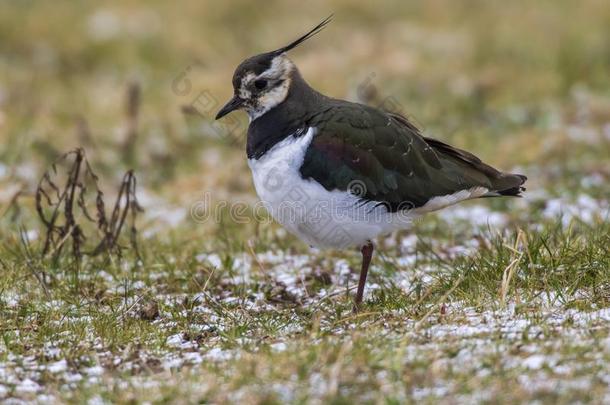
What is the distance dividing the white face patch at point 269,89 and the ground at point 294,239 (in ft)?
3.69

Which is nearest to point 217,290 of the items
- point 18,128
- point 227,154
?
point 227,154

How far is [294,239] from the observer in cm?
678

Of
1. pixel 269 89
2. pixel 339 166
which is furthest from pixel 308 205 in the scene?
pixel 269 89

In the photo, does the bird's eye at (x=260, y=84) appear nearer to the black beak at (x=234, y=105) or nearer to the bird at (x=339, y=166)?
the bird at (x=339, y=166)

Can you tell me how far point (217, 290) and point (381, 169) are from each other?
4.33ft

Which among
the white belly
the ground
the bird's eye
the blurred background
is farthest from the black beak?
the blurred background

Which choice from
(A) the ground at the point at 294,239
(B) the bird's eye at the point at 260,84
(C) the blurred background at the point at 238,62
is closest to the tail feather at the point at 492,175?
(A) the ground at the point at 294,239

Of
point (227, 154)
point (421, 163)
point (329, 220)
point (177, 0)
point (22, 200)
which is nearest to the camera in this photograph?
point (329, 220)

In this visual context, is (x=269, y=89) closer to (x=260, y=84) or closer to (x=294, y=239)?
(x=260, y=84)

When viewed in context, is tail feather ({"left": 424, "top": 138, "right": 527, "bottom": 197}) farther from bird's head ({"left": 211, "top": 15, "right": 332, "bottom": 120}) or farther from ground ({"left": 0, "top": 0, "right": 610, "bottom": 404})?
bird's head ({"left": 211, "top": 15, "right": 332, "bottom": 120})

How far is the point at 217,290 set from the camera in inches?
225

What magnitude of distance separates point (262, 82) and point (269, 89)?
0.21 ft

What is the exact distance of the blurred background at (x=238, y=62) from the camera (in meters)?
8.70

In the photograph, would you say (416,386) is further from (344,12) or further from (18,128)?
(344,12)
